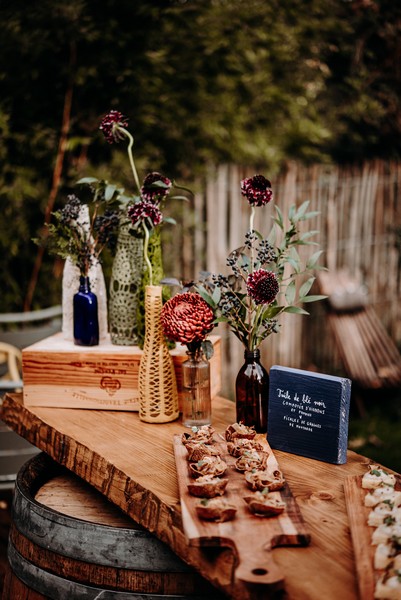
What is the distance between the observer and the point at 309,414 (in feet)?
5.70

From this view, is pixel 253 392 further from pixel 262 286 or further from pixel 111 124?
pixel 111 124

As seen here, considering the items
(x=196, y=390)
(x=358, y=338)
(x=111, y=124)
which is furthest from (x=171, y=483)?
(x=358, y=338)

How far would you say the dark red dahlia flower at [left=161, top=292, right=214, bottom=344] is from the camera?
1844 mm

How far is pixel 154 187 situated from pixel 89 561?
1.02 m

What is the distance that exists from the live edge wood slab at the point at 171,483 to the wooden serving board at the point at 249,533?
15 millimetres

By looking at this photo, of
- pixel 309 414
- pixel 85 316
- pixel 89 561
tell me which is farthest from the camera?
pixel 85 316

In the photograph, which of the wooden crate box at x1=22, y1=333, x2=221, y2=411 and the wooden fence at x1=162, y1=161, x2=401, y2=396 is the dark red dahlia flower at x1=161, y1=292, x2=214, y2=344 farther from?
the wooden fence at x1=162, y1=161, x2=401, y2=396

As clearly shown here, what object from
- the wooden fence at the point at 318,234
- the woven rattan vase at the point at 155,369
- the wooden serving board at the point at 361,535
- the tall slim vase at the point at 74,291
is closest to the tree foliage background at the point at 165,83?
the wooden fence at the point at 318,234

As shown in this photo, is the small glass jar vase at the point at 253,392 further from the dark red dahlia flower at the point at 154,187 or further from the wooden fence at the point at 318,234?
the wooden fence at the point at 318,234

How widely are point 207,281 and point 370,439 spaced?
284 cm

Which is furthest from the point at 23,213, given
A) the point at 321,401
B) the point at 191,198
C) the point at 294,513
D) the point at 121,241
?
the point at 294,513

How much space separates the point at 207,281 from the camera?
196 centimetres

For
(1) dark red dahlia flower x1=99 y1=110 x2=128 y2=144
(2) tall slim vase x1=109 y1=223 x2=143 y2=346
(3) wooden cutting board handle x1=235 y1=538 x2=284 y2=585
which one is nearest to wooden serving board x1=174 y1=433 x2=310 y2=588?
(3) wooden cutting board handle x1=235 y1=538 x2=284 y2=585

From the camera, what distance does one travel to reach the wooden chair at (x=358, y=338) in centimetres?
500
